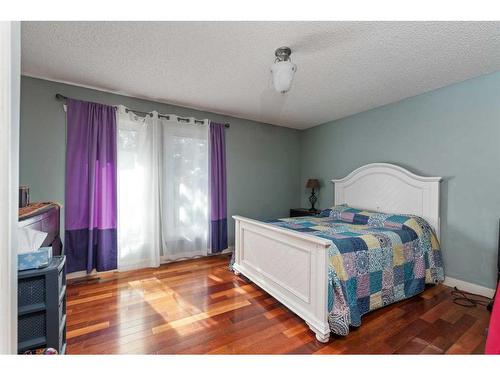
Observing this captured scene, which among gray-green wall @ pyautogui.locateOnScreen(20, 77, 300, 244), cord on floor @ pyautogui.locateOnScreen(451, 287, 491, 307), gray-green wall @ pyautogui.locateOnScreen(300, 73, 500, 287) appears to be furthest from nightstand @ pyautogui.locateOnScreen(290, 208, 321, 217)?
cord on floor @ pyautogui.locateOnScreen(451, 287, 491, 307)

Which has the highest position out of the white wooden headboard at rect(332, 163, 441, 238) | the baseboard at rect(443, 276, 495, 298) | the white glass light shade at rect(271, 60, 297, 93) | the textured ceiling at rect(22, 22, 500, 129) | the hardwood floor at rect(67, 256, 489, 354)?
the textured ceiling at rect(22, 22, 500, 129)

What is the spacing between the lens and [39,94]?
2.48m

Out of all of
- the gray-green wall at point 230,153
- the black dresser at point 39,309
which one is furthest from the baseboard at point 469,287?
the black dresser at point 39,309

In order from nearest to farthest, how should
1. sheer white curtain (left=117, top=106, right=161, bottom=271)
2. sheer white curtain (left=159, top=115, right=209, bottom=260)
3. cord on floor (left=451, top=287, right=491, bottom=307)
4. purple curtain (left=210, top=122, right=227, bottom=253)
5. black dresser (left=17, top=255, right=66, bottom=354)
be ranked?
black dresser (left=17, top=255, right=66, bottom=354), cord on floor (left=451, top=287, right=491, bottom=307), sheer white curtain (left=117, top=106, right=161, bottom=271), sheer white curtain (left=159, top=115, right=209, bottom=260), purple curtain (left=210, top=122, right=227, bottom=253)

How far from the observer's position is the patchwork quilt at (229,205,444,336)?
170 cm

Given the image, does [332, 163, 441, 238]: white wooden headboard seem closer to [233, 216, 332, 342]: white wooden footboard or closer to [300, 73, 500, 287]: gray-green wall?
[300, 73, 500, 287]: gray-green wall

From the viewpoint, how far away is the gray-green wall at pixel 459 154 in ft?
7.38

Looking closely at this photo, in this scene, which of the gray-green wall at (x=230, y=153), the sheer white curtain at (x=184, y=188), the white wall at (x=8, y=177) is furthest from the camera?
the sheer white curtain at (x=184, y=188)

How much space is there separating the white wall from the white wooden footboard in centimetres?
154

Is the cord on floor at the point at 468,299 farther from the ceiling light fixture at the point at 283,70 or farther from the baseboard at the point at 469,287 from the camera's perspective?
the ceiling light fixture at the point at 283,70

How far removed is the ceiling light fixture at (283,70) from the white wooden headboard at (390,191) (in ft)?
6.51

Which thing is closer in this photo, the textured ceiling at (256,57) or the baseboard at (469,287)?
the textured ceiling at (256,57)
